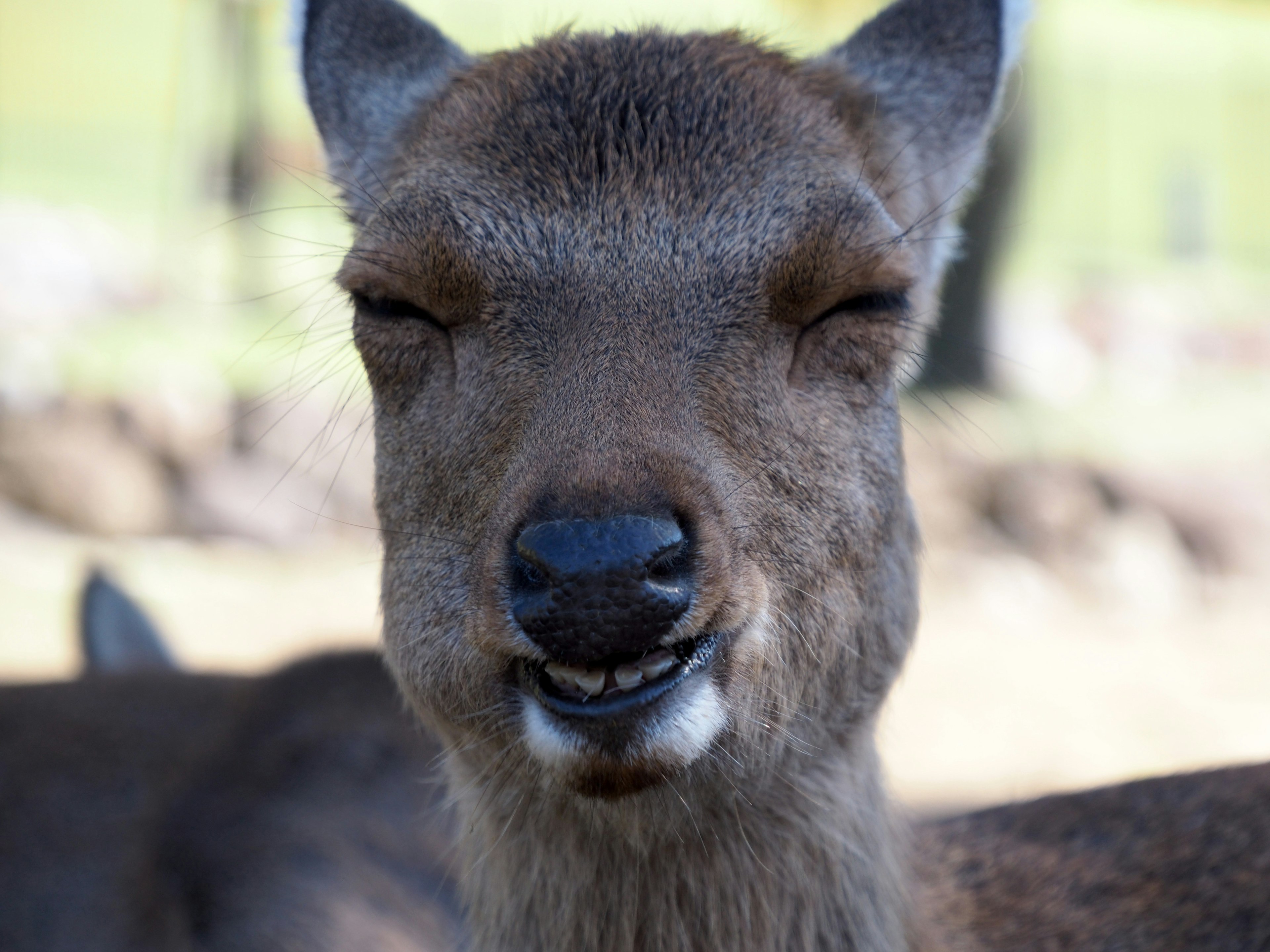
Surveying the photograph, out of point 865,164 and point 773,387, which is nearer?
point 773,387

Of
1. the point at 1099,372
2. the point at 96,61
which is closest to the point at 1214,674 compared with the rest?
the point at 1099,372

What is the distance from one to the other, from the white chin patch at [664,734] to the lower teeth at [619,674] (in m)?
0.07

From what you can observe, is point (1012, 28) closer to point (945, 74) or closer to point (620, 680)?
point (945, 74)

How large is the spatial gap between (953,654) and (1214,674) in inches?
88.7

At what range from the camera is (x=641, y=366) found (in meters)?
2.98

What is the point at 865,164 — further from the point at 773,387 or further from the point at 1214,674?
the point at 1214,674

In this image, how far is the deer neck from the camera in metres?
3.20

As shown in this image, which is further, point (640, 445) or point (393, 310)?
point (393, 310)

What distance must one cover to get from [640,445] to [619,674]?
0.52 m

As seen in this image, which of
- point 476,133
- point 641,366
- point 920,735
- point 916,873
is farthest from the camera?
point 920,735

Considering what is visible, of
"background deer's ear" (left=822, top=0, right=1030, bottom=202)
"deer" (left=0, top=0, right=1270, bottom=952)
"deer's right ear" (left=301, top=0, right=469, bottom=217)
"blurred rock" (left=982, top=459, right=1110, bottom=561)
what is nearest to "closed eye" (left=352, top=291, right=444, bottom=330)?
"deer" (left=0, top=0, right=1270, bottom=952)

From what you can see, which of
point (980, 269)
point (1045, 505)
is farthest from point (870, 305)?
point (980, 269)

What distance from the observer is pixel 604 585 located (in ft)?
8.04

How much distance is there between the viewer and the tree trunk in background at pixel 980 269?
1534 cm
